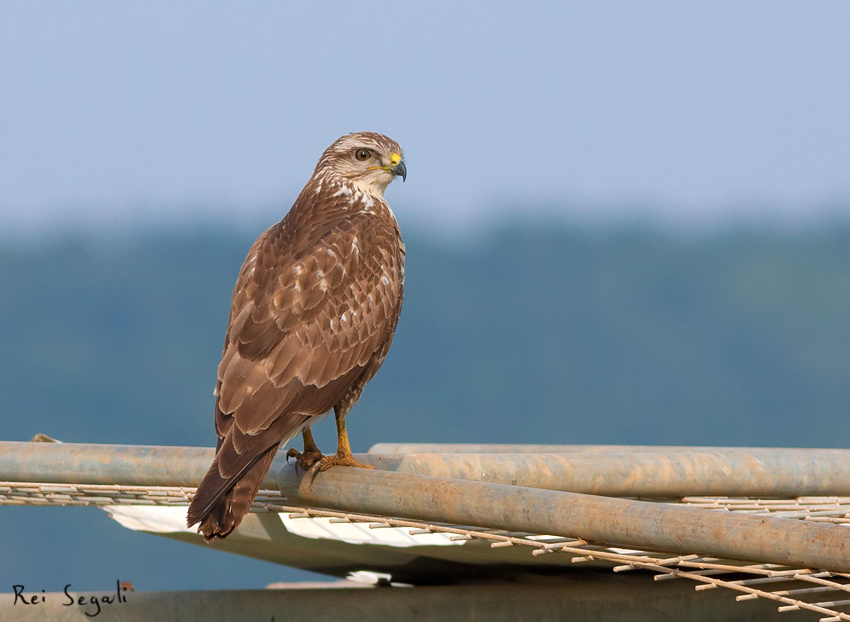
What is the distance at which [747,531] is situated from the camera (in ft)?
8.74

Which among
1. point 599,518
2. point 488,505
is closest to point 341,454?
Answer: point 488,505

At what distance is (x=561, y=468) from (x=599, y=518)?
1.40 m

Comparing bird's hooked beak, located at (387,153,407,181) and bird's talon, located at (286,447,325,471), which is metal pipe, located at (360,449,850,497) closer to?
bird's talon, located at (286,447,325,471)

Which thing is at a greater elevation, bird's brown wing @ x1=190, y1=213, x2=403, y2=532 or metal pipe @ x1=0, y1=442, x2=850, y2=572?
bird's brown wing @ x1=190, y1=213, x2=403, y2=532

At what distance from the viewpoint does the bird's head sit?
576 centimetres

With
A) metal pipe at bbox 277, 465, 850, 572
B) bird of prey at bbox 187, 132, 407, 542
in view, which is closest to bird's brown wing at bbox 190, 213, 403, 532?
bird of prey at bbox 187, 132, 407, 542

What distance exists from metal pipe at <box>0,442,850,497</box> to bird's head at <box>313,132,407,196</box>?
4.91ft

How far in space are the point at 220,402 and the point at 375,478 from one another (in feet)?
3.22

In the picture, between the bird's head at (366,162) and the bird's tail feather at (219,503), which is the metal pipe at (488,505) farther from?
the bird's head at (366,162)

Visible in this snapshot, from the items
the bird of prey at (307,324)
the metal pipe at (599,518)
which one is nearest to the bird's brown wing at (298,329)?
the bird of prey at (307,324)

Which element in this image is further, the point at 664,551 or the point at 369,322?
the point at 369,322

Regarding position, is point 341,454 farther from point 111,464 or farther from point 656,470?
point 656,470

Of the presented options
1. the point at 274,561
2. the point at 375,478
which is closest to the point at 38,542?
the point at 274,561

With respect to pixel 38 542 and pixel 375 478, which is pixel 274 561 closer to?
pixel 375 478
